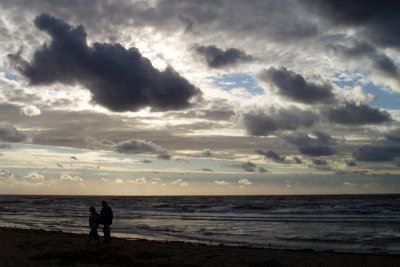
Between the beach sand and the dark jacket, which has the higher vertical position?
the dark jacket

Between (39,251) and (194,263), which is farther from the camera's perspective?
(39,251)

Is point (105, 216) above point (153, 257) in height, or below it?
above

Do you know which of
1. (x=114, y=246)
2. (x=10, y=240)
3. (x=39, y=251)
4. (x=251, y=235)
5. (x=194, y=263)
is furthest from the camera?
(x=251, y=235)

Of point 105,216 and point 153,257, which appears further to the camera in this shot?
point 105,216

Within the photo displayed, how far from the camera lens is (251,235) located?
87.0ft

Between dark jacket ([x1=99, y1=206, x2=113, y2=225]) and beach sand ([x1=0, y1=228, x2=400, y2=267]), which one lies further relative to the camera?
dark jacket ([x1=99, y1=206, x2=113, y2=225])

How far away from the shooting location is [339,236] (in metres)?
25.2

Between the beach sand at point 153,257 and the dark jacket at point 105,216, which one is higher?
the dark jacket at point 105,216

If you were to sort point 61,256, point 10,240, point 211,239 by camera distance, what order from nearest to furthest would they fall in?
point 61,256 → point 10,240 → point 211,239

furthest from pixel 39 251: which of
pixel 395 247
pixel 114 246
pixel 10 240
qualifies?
pixel 395 247

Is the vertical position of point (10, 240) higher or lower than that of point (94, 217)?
lower

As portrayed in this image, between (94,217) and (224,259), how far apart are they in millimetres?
6189

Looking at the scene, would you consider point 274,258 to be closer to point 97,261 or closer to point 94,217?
point 97,261

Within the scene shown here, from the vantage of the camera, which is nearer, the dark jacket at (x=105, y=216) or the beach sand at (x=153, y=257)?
the beach sand at (x=153, y=257)
